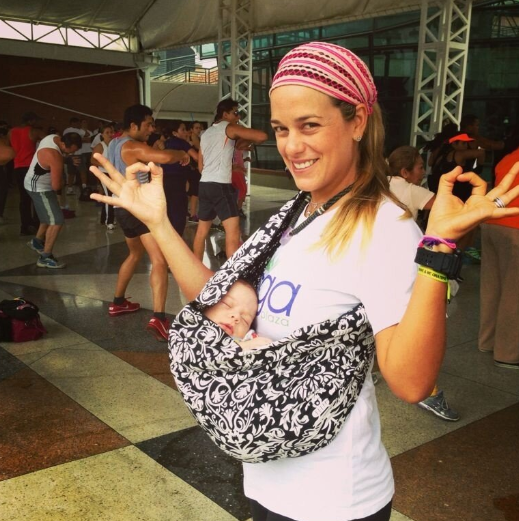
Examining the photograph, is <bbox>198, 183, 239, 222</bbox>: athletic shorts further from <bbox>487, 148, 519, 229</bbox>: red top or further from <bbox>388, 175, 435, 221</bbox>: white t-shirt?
<bbox>487, 148, 519, 229</bbox>: red top

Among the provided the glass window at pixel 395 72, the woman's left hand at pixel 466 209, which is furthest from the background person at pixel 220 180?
the glass window at pixel 395 72

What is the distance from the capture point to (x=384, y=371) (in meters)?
1.11

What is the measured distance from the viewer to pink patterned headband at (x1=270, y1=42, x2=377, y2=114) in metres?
1.22

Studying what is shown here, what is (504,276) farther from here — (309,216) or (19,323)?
(19,323)

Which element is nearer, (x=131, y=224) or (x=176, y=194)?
(x=131, y=224)

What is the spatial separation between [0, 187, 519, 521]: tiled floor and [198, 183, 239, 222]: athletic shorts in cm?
187

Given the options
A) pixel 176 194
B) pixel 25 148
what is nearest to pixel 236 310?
pixel 176 194

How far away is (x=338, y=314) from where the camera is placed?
3.99ft

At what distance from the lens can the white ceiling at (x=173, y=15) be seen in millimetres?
11969

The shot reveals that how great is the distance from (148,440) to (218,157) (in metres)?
4.06

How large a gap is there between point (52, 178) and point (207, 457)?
16.2 feet

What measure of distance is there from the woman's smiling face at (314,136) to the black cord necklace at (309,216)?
4cm

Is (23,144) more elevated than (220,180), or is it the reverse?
(23,144)

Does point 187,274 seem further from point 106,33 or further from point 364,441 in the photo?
point 106,33
